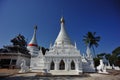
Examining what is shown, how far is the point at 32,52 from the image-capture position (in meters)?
33.0

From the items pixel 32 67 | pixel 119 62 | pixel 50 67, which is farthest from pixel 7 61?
pixel 119 62

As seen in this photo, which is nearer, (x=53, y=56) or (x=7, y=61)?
(x=53, y=56)

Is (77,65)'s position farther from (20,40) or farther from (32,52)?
(20,40)

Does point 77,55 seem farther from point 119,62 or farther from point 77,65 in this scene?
point 119,62

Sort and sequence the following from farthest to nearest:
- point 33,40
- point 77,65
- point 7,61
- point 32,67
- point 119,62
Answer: point 119,62, point 33,40, point 7,61, point 32,67, point 77,65

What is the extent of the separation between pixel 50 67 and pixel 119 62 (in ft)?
108

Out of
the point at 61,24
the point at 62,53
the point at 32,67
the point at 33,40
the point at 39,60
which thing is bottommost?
the point at 32,67

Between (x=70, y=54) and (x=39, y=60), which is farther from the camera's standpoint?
(x=39, y=60)

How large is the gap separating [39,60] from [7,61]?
1106cm

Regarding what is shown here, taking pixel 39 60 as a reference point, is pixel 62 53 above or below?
above

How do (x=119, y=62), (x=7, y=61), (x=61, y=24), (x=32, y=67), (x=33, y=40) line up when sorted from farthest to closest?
(x=119, y=62)
(x=33, y=40)
(x=61, y=24)
(x=7, y=61)
(x=32, y=67)

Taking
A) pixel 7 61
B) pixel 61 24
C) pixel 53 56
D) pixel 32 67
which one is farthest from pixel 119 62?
pixel 7 61

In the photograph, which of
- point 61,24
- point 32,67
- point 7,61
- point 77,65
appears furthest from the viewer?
point 61,24

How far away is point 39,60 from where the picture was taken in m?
22.9
